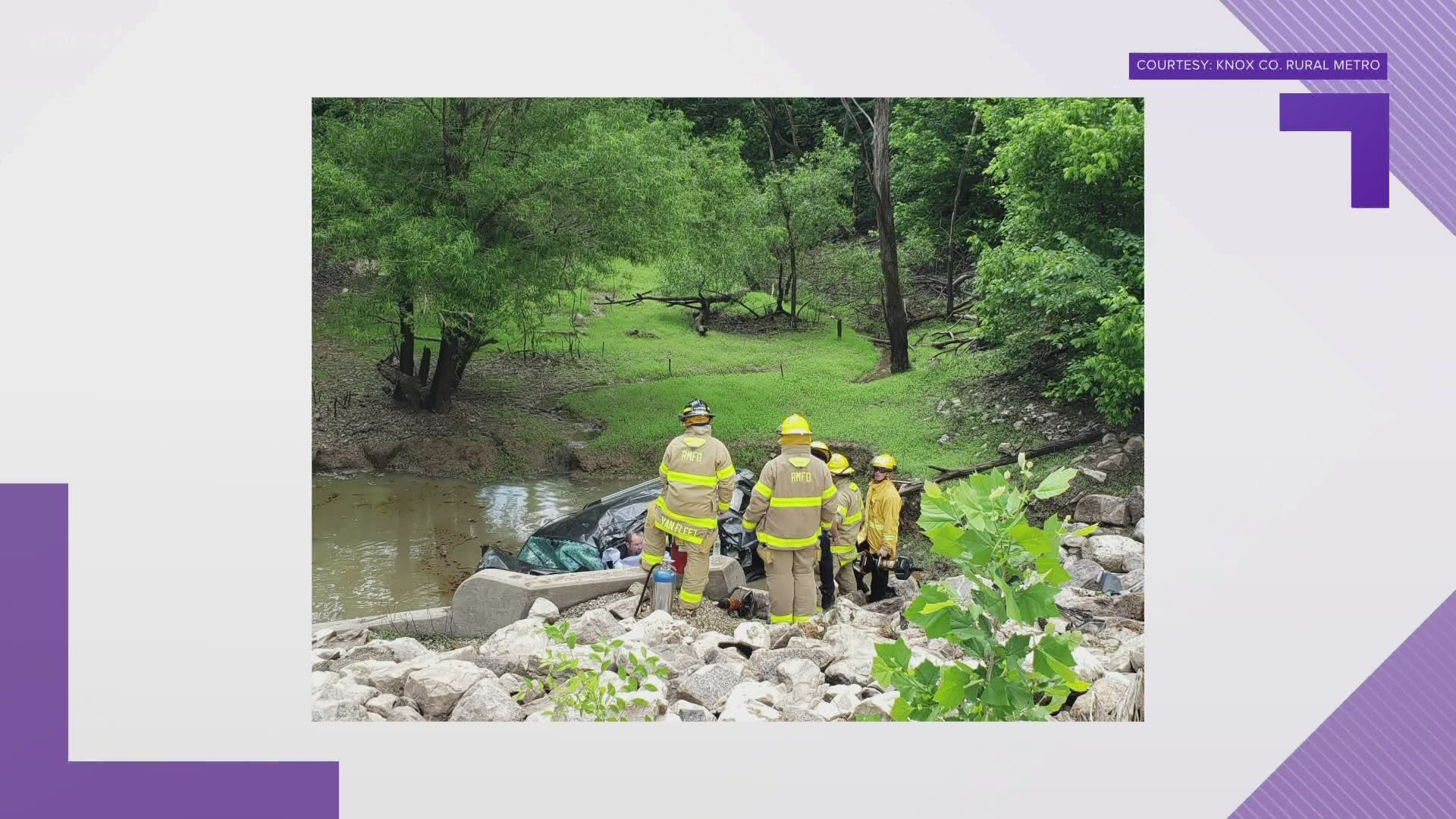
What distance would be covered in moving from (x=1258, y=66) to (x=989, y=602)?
8.79 feet

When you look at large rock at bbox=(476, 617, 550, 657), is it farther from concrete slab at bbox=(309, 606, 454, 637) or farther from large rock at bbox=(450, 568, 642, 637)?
concrete slab at bbox=(309, 606, 454, 637)

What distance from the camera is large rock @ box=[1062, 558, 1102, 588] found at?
816 cm

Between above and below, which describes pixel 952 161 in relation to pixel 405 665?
above

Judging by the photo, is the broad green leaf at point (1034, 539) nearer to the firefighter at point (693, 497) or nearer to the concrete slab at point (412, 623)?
the firefighter at point (693, 497)

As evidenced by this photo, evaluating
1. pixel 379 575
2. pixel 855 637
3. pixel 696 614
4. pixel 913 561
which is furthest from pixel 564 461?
pixel 855 637

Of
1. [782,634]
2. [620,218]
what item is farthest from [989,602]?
[620,218]

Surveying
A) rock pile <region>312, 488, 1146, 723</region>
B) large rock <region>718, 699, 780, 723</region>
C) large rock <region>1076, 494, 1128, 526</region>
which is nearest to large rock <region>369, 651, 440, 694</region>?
rock pile <region>312, 488, 1146, 723</region>

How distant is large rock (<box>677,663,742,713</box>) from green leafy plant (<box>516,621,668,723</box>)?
0.17m

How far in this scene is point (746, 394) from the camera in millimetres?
13625

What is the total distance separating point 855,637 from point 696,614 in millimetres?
1163

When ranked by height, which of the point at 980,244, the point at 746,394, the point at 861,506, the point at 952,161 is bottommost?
the point at 861,506

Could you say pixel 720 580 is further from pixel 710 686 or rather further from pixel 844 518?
pixel 710 686

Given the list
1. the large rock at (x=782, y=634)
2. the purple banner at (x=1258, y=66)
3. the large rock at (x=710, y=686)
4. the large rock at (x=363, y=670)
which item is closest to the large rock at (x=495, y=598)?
the large rock at (x=363, y=670)

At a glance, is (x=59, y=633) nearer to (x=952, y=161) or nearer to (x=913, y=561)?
(x=913, y=561)
